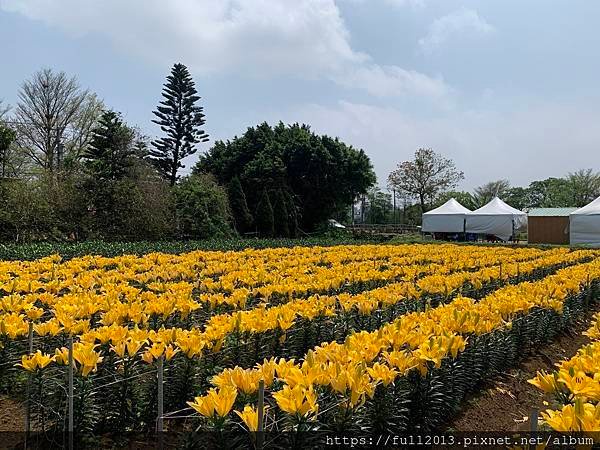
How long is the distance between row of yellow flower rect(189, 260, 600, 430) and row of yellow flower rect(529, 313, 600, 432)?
63 cm

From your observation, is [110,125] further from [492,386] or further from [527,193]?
[527,193]

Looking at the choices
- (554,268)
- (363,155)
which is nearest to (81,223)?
(554,268)

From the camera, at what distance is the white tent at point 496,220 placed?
31.7 m

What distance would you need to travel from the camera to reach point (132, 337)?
3.03 meters

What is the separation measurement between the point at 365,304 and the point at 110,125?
24.5 m

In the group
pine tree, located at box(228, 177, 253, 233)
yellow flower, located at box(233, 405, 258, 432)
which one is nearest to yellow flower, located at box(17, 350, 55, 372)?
yellow flower, located at box(233, 405, 258, 432)

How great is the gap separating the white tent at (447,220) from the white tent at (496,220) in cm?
49

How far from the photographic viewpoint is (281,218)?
27.8m

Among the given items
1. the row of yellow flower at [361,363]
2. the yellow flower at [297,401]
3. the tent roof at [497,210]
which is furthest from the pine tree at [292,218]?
the yellow flower at [297,401]

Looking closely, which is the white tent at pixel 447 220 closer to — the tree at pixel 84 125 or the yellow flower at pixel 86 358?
the tree at pixel 84 125

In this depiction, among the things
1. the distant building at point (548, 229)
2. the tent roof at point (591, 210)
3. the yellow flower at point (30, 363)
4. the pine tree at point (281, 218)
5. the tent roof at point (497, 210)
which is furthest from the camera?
the tent roof at point (497, 210)

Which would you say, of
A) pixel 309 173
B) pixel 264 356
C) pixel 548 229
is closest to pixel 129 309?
pixel 264 356

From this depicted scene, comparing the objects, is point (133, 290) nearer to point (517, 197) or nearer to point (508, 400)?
point (508, 400)

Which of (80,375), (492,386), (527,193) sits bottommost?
(492,386)
